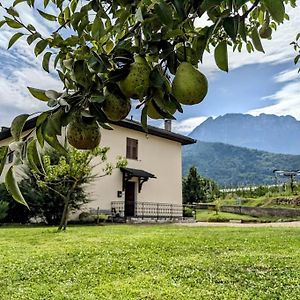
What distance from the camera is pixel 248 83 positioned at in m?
3.44

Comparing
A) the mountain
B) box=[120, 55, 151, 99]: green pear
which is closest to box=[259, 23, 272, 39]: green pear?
box=[120, 55, 151, 99]: green pear

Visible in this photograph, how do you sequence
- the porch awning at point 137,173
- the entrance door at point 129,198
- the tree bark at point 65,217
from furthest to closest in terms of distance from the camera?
1. the entrance door at point 129,198
2. the porch awning at point 137,173
3. the tree bark at point 65,217

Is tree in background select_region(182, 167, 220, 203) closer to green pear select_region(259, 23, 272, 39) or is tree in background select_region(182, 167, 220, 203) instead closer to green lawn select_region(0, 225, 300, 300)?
green lawn select_region(0, 225, 300, 300)

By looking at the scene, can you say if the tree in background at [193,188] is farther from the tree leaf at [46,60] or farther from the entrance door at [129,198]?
the tree leaf at [46,60]

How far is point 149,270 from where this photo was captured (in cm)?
539

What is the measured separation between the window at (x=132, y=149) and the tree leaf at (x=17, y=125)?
18.9 metres

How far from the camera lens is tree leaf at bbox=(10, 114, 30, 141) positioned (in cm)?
88

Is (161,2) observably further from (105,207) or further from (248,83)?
(105,207)

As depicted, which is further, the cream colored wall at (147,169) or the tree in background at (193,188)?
the tree in background at (193,188)

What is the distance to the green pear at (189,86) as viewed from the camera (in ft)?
3.10

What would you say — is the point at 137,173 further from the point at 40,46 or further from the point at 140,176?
the point at 40,46

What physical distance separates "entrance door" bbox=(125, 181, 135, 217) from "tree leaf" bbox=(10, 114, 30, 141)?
735 inches

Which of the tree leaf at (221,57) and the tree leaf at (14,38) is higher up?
the tree leaf at (14,38)

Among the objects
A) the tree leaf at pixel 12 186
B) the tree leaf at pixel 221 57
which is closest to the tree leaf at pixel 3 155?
the tree leaf at pixel 12 186
